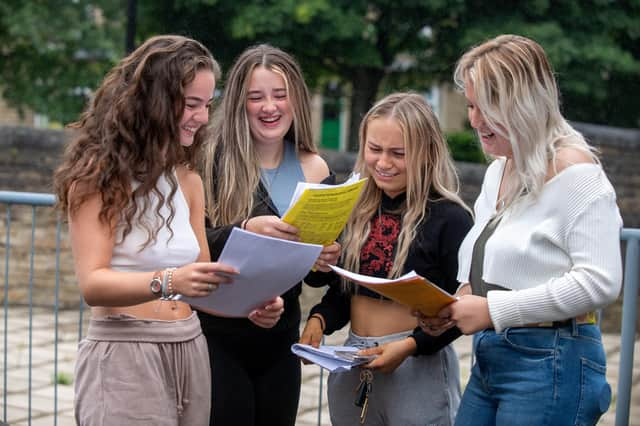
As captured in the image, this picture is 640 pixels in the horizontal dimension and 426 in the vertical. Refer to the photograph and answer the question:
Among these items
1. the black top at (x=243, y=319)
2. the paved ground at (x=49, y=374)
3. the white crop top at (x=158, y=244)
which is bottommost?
the paved ground at (x=49, y=374)

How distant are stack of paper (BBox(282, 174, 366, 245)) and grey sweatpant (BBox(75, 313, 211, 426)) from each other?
1.44 ft

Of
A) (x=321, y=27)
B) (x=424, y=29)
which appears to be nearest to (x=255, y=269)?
(x=321, y=27)

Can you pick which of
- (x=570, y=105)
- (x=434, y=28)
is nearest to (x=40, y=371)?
(x=434, y=28)

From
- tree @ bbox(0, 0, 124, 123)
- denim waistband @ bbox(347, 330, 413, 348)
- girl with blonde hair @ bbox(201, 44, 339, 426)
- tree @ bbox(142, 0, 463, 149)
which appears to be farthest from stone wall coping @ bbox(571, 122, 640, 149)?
denim waistband @ bbox(347, 330, 413, 348)

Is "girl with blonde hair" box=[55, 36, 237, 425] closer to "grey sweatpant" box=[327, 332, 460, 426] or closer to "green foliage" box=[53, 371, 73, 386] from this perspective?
"grey sweatpant" box=[327, 332, 460, 426]

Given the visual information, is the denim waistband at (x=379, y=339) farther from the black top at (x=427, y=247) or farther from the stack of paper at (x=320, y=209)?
the stack of paper at (x=320, y=209)

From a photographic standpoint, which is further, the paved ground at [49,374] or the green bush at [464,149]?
the green bush at [464,149]

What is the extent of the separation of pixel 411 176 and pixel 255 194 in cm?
54

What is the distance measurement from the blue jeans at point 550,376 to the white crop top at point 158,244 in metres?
0.89

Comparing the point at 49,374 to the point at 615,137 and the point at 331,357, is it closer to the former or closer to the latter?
the point at 331,357

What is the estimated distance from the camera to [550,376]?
8.41 ft

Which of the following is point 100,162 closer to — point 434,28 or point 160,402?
point 160,402

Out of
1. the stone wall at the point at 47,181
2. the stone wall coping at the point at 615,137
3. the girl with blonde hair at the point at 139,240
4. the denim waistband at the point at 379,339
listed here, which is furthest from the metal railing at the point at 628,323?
the stone wall coping at the point at 615,137

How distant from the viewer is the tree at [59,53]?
1227 cm
